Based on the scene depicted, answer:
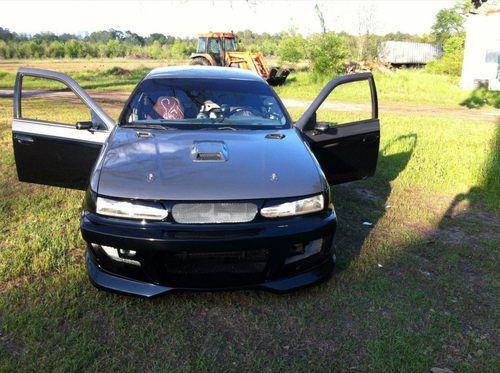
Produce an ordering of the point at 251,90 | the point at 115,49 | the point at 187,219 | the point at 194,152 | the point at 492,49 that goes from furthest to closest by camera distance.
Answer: the point at 115,49
the point at 492,49
the point at 251,90
the point at 194,152
the point at 187,219

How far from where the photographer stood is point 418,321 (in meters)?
3.10

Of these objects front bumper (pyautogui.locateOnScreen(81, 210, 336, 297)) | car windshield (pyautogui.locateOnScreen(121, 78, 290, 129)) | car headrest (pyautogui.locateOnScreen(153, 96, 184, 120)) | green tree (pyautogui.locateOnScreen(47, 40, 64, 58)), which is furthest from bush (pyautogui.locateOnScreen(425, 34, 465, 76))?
green tree (pyautogui.locateOnScreen(47, 40, 64, 58))

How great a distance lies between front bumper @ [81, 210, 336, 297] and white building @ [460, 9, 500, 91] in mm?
20256

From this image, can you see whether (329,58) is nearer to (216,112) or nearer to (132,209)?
Answer: (216,112)

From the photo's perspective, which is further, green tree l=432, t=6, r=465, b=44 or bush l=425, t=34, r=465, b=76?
green tree l=432, t=6, r=465, b=44

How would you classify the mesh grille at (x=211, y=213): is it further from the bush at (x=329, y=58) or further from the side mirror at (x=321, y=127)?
the bush at (x=329, y=58)

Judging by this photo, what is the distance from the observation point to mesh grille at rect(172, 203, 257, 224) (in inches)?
116

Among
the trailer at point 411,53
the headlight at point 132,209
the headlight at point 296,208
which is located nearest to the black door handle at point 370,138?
the headlight at point 296,208

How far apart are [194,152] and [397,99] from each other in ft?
55.1

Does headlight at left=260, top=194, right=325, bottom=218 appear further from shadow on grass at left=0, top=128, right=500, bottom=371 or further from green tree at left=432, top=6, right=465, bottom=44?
green tree at left=432, top=6, right=465, bottom=44

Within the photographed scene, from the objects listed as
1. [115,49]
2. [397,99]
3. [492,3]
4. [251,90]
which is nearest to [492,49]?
[492,3]

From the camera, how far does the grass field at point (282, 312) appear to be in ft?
8.77

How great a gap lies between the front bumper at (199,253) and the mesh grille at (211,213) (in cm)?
4

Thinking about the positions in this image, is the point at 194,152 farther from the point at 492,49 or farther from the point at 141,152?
the point at 492,49
